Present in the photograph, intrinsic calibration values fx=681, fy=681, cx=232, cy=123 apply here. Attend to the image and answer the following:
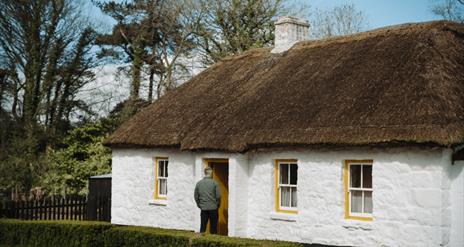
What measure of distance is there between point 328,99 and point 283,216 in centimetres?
299

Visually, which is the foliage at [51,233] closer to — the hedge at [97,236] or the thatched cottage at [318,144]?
the hedge at [97,236]

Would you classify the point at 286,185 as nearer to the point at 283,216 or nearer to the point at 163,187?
the point at 283,216

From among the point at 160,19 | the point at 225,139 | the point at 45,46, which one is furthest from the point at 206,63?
the point at 225,139

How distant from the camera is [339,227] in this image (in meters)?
15.0

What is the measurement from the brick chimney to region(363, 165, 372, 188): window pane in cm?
698

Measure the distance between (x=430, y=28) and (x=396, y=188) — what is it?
200 inches

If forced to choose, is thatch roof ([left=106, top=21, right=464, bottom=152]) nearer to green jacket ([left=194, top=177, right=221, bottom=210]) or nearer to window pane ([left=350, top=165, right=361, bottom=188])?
window pane ([left=350, top=165, right=361, bottom=188])

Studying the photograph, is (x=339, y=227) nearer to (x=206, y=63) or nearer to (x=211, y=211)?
(x=211, y=211)

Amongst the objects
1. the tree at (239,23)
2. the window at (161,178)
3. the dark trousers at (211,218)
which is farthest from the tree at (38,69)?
the dark trousers at (211,218)

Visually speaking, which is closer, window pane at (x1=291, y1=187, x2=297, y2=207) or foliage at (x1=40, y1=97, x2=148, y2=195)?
window pane at (x1=291, y1=187, x2=297, y2=207)

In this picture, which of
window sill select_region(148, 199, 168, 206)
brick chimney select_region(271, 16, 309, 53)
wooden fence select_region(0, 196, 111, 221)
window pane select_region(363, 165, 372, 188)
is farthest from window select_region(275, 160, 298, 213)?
wooden fence select_region(0, 196, 111, 221)

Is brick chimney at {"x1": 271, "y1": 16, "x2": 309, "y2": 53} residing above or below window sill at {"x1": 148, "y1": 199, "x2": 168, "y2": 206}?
above

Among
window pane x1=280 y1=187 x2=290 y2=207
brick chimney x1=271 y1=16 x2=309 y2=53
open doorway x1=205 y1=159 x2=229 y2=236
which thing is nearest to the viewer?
window pane x1=280 y1=187 x2=290 y2=207

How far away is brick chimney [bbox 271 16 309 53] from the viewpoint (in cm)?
2120
